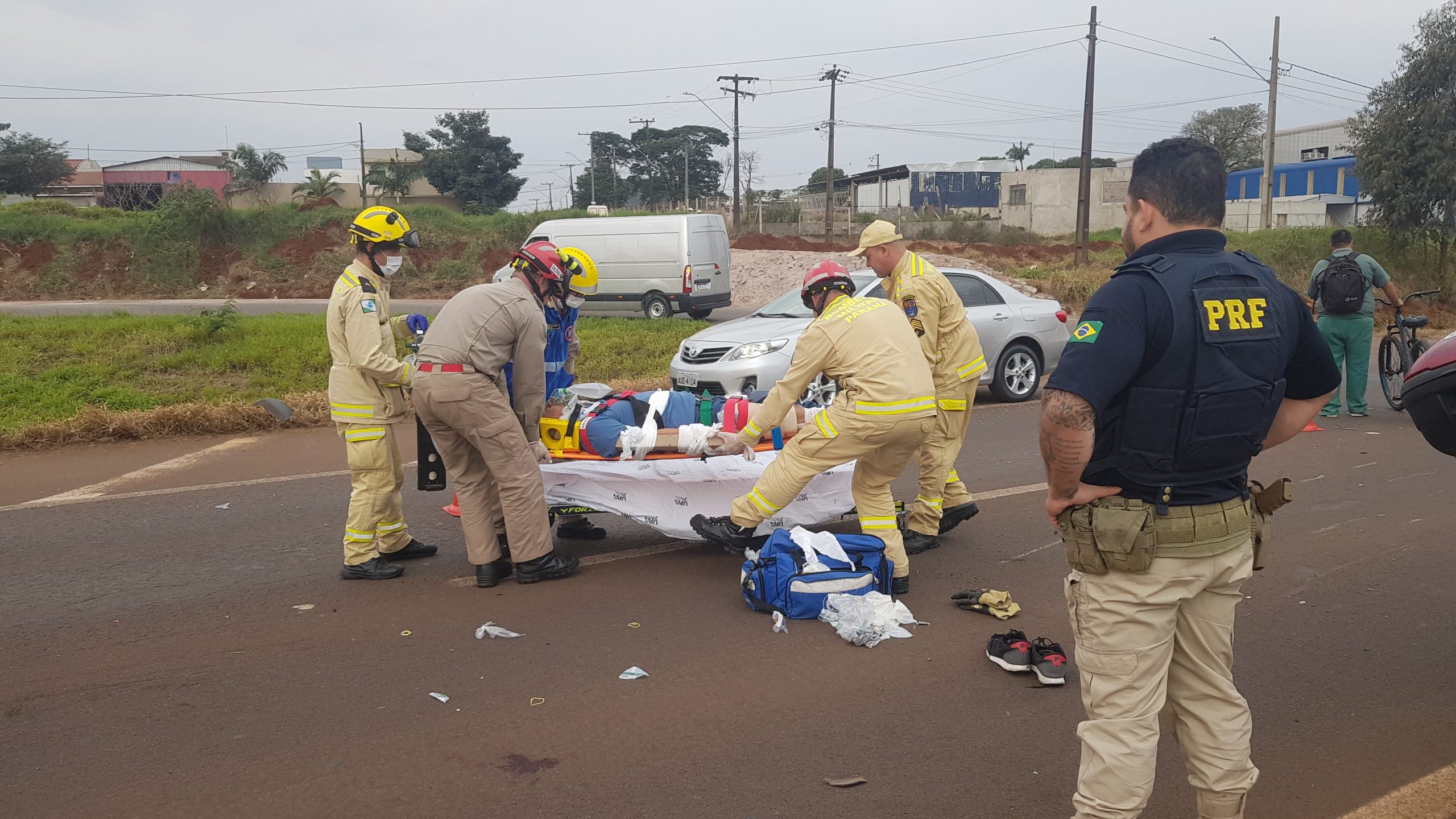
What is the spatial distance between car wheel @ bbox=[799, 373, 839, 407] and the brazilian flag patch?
484 cm

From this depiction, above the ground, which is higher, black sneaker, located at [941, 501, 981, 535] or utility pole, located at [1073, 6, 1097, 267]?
utility pole, located at [1073, 6, 1097, 267]

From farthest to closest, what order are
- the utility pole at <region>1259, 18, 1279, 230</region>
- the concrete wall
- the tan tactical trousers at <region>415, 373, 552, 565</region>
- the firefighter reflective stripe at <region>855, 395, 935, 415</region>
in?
the concrete wall, the utility pole at <region>1259, 18, 1279, 230</region>, the tan tactical trousers at <region>415, 373, 552, 565</region>, the firefighter reflective stripe at <region>855, 395, 935, 415</region>

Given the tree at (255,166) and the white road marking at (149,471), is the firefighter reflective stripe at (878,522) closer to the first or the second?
the white road marking at (149,471)

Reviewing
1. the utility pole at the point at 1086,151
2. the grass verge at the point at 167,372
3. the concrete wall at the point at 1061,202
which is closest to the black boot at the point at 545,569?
the grass verge at the point at 167,372

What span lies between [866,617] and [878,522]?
2.22ft

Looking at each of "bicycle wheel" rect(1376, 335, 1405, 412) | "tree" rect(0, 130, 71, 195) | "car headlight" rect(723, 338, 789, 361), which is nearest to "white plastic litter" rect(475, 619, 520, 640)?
"car headlight" rect(723, 338, 789, 361)

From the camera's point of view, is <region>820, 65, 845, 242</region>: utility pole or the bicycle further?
<region>820, 65, 845, 242</region>: utility pole

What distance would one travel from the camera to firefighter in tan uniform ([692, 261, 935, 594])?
5262 millimetres

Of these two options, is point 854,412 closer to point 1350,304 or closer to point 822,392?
point 822,392

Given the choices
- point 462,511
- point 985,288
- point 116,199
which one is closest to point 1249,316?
point 462,511

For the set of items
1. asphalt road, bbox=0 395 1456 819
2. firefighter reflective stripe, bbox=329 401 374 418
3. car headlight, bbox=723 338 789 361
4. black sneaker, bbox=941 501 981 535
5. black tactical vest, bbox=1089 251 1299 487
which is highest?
black tactical vest, bbox=1089 251 1299 487

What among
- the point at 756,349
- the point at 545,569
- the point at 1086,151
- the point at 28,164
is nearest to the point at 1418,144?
the point at 1086,151

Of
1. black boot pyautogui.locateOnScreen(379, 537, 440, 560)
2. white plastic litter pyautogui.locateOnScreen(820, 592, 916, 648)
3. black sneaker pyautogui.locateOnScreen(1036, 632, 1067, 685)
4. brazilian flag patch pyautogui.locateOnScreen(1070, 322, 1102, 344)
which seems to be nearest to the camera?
brazilian flag patch pyautogui.locateOnScreen(1070, 322, 1102, 344)

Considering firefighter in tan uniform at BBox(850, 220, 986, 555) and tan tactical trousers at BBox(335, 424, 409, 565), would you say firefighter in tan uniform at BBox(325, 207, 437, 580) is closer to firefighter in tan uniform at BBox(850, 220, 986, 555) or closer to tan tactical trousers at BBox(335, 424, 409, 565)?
tan tactical trousers at BBox(335, 424, 409, 565)
